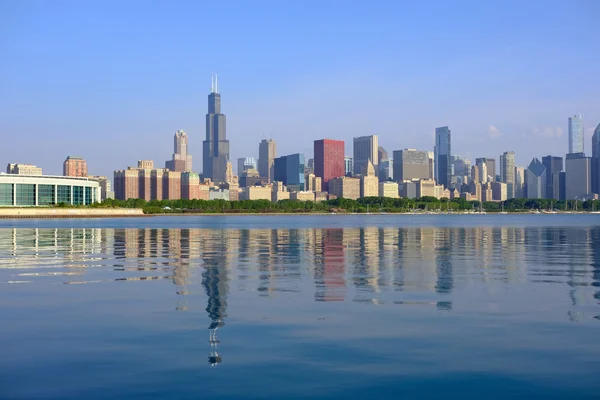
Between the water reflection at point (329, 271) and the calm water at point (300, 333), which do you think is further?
the water reflection at point (329, 271)

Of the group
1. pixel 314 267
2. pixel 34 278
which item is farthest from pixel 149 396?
pixel 314 267

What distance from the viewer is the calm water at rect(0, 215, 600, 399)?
1188 cm

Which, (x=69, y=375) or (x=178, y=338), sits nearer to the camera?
(x=69, y=375)

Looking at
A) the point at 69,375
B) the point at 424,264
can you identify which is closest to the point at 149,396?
the point at 69,375

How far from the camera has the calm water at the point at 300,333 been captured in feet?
39.0

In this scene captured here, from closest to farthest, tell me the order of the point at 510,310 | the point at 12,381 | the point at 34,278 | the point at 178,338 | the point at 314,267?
the point at 12,381, the point at 178,338, the point at 510,310, the point at 34,278, the point at 314,267

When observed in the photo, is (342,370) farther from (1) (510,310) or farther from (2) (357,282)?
(2) (357,282)

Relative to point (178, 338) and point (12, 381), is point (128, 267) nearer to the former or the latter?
point (178, 338)

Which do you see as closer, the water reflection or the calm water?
the calm water

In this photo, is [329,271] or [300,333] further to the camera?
[329,271]

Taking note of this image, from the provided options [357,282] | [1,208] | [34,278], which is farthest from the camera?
[1,208]

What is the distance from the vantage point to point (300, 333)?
16.2 m

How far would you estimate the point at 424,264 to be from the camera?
34156mm

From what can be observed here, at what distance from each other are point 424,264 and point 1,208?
182870 mm
